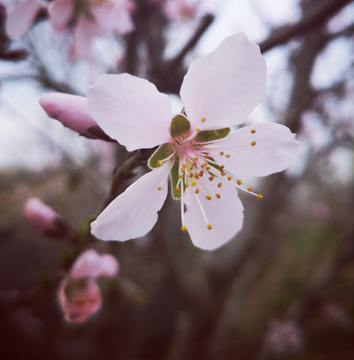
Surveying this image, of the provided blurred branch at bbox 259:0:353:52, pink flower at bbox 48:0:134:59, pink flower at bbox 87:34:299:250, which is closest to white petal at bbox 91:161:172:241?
pink flower at bbox 87:34:299:250

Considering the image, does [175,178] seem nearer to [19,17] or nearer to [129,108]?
[129,108]

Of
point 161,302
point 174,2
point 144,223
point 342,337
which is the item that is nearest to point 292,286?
point 342,337

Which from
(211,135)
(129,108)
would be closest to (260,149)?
(211,135)

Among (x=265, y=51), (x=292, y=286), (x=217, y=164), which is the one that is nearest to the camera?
(x=217, y=164)

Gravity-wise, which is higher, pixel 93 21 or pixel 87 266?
pixel 93 21

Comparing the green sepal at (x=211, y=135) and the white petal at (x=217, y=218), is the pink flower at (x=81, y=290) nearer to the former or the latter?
the white petal at (x=217, y=218)

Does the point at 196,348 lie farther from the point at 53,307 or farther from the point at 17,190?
the point at 17,190

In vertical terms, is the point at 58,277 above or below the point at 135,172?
below

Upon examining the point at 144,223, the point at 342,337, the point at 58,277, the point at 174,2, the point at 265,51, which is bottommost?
the point at 342,337
